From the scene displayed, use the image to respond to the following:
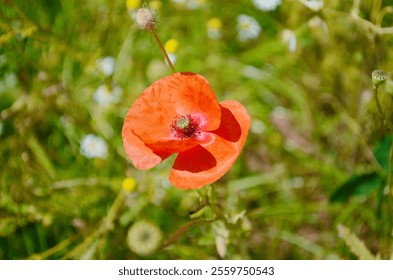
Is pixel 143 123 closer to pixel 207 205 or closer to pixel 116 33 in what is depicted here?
pixel 207 205

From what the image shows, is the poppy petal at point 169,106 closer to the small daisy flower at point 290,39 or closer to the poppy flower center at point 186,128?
the poppy flower center at point 186,128

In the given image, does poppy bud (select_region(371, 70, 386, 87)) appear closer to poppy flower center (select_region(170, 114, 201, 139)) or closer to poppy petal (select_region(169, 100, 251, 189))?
poppy petal (select_region(169, 100, 251, 189))

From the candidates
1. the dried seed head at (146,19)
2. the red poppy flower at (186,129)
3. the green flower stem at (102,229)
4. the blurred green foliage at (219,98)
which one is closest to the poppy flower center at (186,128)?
the red poppy flower at (186,129)

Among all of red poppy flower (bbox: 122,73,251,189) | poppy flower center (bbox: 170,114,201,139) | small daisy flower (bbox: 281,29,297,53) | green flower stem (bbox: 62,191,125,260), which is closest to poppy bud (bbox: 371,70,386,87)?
red poppy flower (bbox: 122,73,251,189)

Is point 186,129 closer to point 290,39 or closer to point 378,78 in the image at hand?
point 378,78
